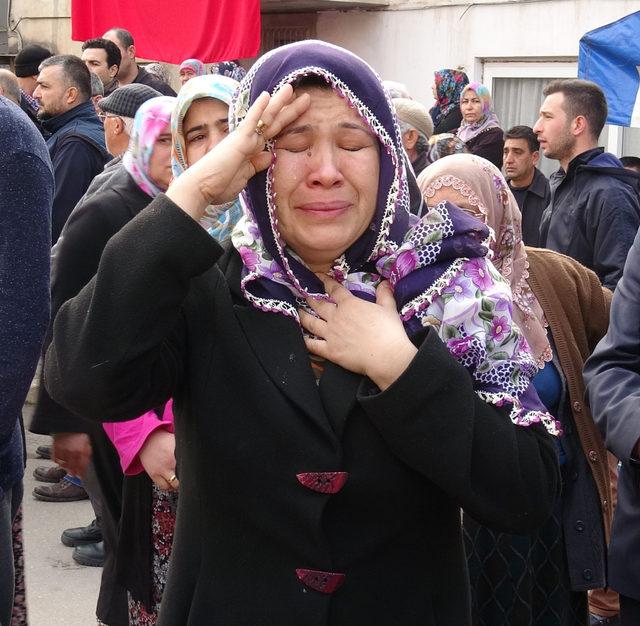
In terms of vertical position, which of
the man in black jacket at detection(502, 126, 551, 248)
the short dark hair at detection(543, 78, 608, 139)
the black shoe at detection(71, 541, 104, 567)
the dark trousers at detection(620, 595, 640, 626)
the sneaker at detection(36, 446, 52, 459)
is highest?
the short dark hair at detection(543, 78, 608, 139)

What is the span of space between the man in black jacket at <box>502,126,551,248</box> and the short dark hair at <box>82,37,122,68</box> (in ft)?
10.5

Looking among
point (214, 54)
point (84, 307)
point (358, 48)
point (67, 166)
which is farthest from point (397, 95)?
point (358, 48)

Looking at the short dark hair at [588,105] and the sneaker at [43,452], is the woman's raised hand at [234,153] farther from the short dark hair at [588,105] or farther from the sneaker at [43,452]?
the sneaker at [43,452]

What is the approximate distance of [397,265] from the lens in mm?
2123

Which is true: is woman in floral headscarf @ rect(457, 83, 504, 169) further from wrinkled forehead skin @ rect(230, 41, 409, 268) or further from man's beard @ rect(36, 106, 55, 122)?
wrinkled forehead skin @ rect(230, 41, 409, 268)

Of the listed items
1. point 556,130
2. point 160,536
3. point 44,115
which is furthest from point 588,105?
point 160,536

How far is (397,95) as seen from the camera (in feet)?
21.1

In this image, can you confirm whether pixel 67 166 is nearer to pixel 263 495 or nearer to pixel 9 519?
pixel 9 519

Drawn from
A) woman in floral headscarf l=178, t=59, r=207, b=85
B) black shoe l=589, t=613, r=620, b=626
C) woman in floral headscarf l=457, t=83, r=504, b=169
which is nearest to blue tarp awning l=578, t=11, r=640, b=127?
woman in floral headscarf l=457, t=83, r=504, b=169

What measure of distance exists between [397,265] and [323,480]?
0.43 m

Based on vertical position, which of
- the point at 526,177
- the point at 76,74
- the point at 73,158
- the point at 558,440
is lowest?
the point at 558,440

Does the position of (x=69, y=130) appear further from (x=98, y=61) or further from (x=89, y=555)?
(x=89, y=555)

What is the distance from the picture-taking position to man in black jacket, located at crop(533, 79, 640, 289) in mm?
5953

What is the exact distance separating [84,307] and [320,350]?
0.43 meters
